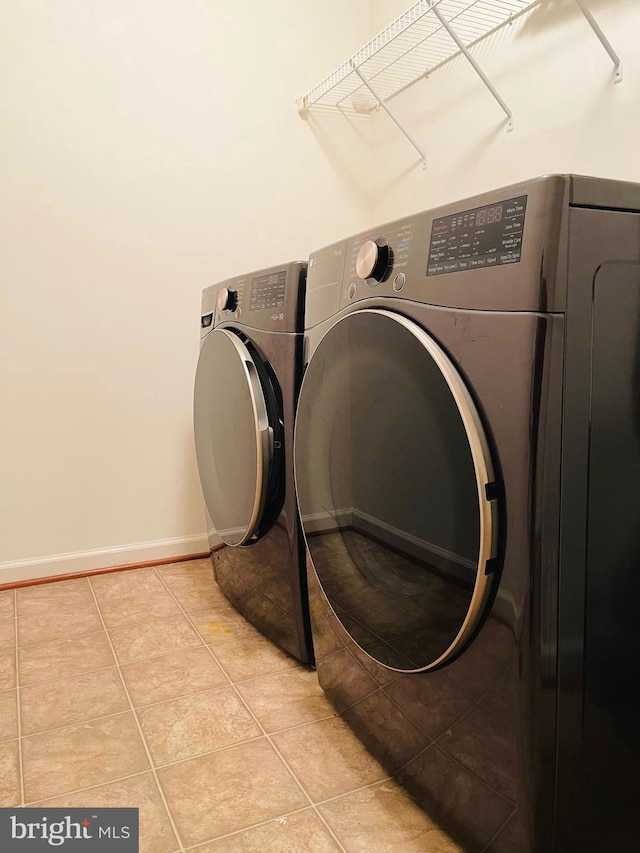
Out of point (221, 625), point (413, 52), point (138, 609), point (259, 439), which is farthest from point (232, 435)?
point (413, 52)

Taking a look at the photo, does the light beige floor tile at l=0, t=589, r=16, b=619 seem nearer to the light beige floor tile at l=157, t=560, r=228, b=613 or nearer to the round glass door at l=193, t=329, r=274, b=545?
the light beige floor tile at l=157, t=560, r=228, b=613

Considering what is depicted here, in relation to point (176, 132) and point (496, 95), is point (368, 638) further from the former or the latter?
point (176, 132)

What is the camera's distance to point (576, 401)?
2.78 feet

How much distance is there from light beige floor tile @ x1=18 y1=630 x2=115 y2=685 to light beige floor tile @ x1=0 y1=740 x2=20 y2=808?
270 mm

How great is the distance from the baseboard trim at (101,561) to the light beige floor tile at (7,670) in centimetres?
49

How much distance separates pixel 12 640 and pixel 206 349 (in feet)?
3.12

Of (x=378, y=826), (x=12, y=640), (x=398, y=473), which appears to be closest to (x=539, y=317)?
(x=398, y=473)

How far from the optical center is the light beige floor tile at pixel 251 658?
162 cm

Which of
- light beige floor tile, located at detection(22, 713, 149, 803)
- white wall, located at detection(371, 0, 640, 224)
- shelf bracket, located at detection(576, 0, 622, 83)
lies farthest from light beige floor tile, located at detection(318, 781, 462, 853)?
shelf bracket, located at detection(576, 0, 622, 83)

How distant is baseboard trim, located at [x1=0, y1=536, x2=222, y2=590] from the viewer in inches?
85.4

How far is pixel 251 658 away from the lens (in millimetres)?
1682

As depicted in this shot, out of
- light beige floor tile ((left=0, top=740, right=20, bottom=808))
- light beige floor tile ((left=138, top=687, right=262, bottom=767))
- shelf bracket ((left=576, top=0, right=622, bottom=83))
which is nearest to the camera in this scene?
light beige floor tile ((left=0, top=740, right=20, bottom=808))

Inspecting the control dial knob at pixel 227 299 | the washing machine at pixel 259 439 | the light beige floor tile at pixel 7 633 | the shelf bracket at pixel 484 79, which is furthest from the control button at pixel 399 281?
the light beige floor tile at pixel 7 633

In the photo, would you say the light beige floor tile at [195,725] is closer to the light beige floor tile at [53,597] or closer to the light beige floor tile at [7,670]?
the light beige floor tile at [7,670]
